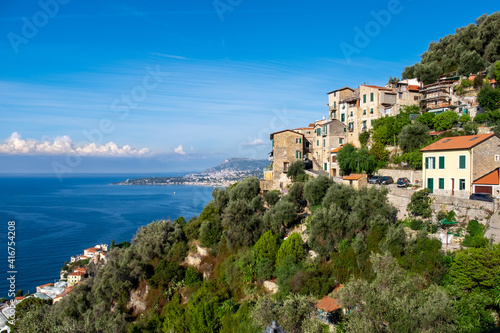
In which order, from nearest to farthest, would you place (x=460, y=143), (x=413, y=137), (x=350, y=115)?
(x=460, y=143), (x=413, y=137), (x=350, y=115)

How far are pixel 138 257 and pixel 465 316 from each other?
72.5ft

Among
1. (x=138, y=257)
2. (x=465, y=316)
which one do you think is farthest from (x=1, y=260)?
(x=465, y=316)

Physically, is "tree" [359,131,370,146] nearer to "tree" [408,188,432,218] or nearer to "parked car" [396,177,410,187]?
"parked car" [396,177,410,187]

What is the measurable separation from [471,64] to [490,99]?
12.7 m

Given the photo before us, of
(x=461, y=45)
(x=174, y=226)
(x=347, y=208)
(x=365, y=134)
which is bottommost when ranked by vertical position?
(x=174, y=226)

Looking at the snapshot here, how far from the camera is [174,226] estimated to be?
1187 inches

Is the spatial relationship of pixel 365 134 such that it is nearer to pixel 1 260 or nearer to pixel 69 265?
pixel 69 265

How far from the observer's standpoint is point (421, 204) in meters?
19.2

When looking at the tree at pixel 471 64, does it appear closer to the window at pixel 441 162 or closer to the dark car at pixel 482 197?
the window at pixel 441 162

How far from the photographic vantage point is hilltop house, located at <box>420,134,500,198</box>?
18984 millimetres

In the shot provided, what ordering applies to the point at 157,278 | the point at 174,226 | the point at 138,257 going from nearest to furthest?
the point at 157,278, the point at 138,257, the point at 174,226

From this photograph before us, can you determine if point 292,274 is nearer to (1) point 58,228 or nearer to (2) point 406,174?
(2) point 406,174

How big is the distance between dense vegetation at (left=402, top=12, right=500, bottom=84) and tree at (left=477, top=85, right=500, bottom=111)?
11.0 meters

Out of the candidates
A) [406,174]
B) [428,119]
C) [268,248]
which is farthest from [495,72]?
[268,248]
